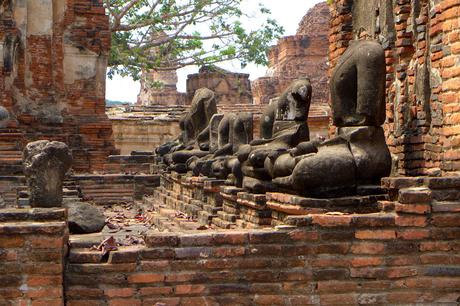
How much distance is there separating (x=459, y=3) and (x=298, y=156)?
209 cm

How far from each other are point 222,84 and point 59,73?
1082 cm

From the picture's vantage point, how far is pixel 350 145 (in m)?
6.56

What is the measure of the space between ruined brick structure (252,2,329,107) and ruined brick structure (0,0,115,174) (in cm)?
1250

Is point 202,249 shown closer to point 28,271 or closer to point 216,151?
point 28,271

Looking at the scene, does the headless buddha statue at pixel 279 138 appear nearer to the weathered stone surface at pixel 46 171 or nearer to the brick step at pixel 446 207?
the weathered stone surface at pixel 46 171

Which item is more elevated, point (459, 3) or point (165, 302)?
point (459, 3)

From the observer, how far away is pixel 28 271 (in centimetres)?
482

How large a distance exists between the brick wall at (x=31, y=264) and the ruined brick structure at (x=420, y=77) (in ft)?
11.2

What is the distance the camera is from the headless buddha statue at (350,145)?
6129 millimetres

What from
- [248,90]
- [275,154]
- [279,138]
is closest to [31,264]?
[275,154]

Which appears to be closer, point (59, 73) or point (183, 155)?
point (183, 155)

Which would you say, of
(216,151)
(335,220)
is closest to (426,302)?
(335,220)

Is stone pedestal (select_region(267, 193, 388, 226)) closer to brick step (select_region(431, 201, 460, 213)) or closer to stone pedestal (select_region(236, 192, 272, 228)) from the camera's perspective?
brick step (select_region(431, 201, 460, 213))

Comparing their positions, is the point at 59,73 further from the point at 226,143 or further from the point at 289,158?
the point at 289,158
